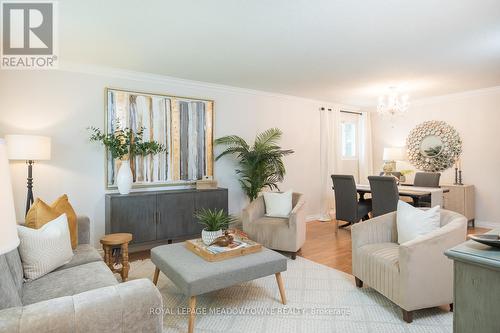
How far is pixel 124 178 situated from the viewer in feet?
12.3

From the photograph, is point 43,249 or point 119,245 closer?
point 43,249

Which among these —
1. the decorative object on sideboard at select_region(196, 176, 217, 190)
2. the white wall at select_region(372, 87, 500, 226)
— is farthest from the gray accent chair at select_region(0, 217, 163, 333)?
the white wall at select_region(372, 87, 500, 226)

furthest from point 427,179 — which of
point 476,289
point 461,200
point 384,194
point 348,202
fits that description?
point 476,289

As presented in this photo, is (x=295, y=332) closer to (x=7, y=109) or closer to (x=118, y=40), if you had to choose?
(x=118, y=40)

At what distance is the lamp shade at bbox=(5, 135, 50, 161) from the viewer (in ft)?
9.75

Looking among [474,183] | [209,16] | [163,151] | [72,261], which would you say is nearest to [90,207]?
[163,151]

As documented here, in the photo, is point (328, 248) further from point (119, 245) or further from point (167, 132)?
point (167, 132)

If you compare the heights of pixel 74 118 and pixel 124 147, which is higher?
pixel 74 118

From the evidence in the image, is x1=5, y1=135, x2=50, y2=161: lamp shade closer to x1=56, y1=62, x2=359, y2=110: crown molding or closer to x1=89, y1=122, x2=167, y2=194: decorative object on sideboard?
x1=89, y1=122, x2=167, y2=194: decorative object on sideboard

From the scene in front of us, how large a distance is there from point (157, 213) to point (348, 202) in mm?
2936

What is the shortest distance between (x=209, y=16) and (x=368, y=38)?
1563 millimetres

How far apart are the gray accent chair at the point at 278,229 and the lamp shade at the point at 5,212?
311cm

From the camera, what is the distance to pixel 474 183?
5.38 metres
